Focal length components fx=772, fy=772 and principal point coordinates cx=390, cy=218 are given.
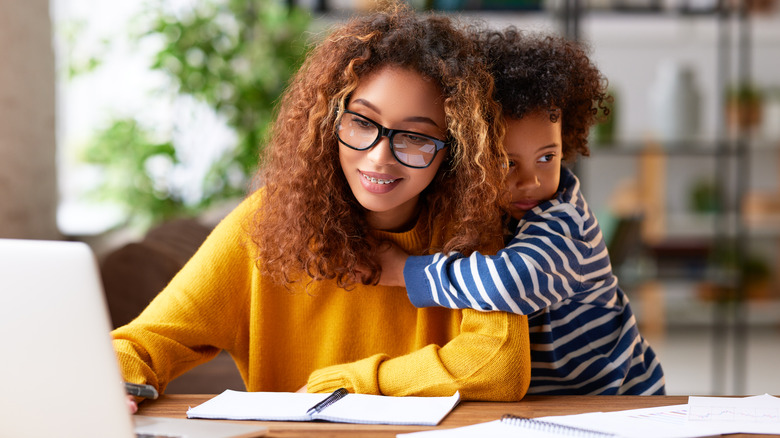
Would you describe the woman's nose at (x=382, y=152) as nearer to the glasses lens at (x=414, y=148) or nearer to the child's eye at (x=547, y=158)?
the glasses lens at (x=414, y=148)

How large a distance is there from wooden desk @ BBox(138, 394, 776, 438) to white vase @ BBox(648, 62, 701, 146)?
3.20 metres

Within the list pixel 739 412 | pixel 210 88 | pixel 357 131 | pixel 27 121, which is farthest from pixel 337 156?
pixel 210 88

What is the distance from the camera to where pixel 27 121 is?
2.06 meters

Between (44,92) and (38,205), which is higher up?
(44,92)

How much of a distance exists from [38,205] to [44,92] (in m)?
0.31

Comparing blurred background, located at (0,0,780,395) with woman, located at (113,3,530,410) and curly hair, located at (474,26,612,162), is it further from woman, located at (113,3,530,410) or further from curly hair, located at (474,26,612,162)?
curly hair, located at (474,26,612,162)

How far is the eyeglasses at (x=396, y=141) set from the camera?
1172 mm

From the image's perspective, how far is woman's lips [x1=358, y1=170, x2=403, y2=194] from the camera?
3.89ft

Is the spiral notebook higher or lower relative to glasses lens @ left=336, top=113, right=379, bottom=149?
lower

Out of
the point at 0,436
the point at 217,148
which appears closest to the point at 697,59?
the point at 217,148

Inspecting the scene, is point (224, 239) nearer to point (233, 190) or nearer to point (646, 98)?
point (233, 190)

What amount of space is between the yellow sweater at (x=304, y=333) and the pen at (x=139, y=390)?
0.07m

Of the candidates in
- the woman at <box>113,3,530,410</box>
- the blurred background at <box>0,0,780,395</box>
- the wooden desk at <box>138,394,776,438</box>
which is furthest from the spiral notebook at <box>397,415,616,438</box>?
the blurred background at <box>0,0,780,395</box>

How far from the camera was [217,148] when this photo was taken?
3.84 m
